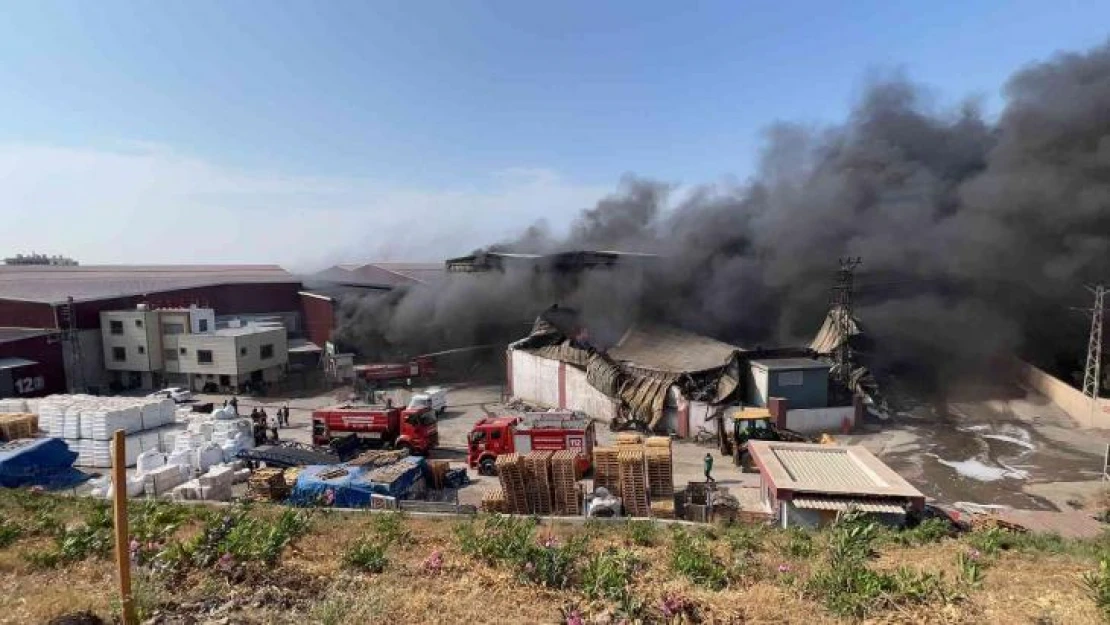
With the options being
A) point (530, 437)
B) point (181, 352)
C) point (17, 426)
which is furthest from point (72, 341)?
point (530, 437)

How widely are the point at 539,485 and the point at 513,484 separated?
53 cm

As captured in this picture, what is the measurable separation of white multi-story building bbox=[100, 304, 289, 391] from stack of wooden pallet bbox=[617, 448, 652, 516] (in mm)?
21855

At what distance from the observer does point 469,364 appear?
1319 inches

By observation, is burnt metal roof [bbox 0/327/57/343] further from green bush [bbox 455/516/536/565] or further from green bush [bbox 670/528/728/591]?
green bush [bbox 670/528/728/591]

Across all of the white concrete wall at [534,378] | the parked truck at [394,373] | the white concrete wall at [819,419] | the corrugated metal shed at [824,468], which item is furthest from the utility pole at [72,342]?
the corrugated metal shed at [824,468]

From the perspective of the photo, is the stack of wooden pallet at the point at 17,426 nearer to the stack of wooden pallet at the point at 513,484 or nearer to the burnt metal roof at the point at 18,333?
the burnt metal roof at the point at 18,333

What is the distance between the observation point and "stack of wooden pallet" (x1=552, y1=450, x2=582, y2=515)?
1288 cm

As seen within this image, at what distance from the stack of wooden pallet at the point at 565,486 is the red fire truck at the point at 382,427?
21.4ft

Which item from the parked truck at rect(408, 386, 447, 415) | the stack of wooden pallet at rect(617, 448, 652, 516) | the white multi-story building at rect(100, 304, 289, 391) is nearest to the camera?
the stack of wooden pallet at rect(617, 448, 652, 516)

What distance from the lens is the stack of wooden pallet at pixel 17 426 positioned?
17.4 metres

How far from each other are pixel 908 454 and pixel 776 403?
3.74 m

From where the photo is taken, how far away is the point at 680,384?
2058 centimetres

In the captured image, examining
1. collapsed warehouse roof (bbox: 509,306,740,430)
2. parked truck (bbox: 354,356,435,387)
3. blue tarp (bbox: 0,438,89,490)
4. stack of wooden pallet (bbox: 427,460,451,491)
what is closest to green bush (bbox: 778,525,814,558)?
stack of wooden pallet (bbox: 427,460,451,491)

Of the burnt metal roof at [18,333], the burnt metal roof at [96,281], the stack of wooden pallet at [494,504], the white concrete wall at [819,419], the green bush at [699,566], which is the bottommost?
the white concrete wall at [819,419]
